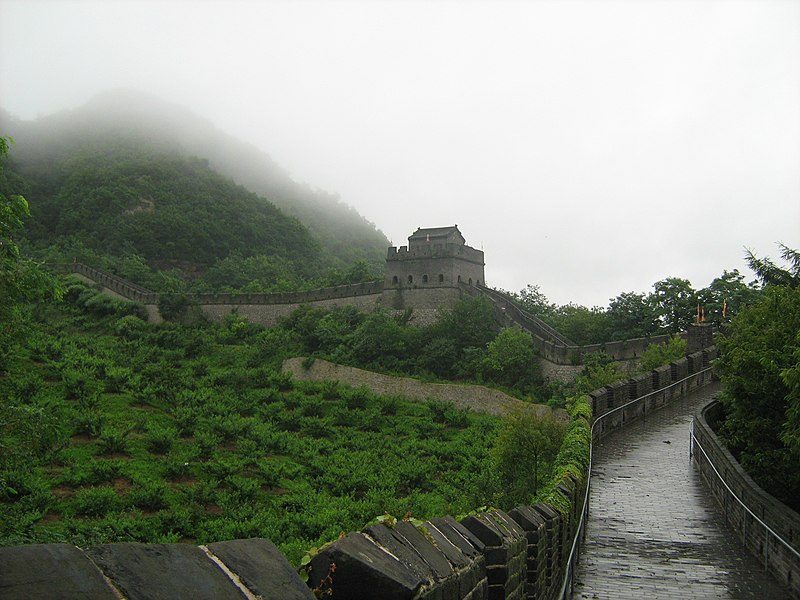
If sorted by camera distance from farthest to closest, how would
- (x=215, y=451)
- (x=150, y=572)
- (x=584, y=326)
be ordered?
(x=584, y=326), (x=215, y=451), (x=150, y=572)

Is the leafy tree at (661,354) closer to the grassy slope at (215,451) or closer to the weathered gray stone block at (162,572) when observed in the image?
the grassy slope at (215,451)

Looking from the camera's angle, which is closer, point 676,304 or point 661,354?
point 661,354

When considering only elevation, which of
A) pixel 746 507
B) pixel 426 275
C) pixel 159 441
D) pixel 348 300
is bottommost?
pixel 159 441

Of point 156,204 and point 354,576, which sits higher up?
point 156,204

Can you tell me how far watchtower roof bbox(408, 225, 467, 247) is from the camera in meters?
52.2

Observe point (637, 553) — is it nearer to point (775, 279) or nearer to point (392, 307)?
point (775, 279)

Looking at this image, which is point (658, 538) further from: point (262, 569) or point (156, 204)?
point (156, 204)

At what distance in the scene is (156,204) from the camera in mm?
75125

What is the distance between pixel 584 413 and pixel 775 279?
5.57 metres

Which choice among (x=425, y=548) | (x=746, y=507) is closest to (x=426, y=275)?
(x=746, y=507)


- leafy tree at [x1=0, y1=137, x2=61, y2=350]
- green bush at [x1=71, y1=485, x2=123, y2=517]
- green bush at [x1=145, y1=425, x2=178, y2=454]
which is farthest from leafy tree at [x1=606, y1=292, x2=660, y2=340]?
leafy tree at [x1=0, y1=137, x2=61, y2=350]

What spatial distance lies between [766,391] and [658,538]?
10.2ft

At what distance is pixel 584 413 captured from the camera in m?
16.5

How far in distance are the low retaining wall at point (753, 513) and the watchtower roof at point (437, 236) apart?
1493 inches
